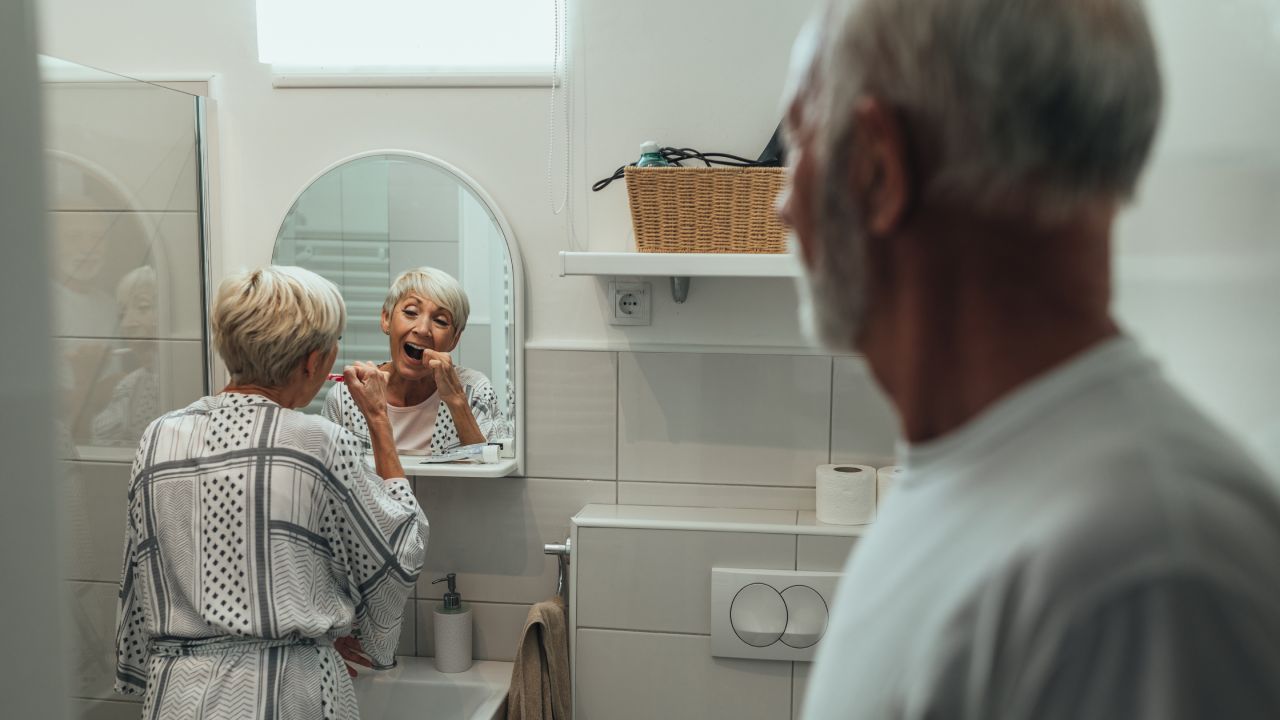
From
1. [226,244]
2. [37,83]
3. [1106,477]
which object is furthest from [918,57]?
[226,244]

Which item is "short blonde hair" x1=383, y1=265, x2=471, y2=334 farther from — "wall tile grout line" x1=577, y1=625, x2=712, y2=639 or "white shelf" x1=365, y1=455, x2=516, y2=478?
"wall tile grout line" x1=577, y1=625, x2=712, y2=639

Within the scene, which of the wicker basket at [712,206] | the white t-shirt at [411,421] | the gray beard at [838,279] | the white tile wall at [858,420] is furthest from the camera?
the white t-shirt at [411,421]

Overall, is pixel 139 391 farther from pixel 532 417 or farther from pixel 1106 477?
pixel 1106 477

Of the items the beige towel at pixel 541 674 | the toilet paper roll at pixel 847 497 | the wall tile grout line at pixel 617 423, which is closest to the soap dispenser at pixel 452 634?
the beige towel at pixel 541 674

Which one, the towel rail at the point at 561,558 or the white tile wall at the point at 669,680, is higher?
the towel rail at the point at 561,558

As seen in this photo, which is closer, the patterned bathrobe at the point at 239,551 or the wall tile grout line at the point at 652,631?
the patterned bathrobe at the point at 239,551

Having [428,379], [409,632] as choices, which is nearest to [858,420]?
[428,379]

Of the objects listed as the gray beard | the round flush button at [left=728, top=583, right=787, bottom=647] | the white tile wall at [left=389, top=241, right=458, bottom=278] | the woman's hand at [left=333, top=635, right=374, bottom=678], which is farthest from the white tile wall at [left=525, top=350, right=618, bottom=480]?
the gray beard

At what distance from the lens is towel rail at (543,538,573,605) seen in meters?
1.75

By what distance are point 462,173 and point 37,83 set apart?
153 centimetres

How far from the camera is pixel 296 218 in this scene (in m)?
1.83

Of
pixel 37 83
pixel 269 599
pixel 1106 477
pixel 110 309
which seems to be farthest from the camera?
pixel 110 309

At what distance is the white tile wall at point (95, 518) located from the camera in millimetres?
1476

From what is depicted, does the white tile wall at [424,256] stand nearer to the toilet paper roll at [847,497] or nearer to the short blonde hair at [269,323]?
the short blonde hair at [269,323]
